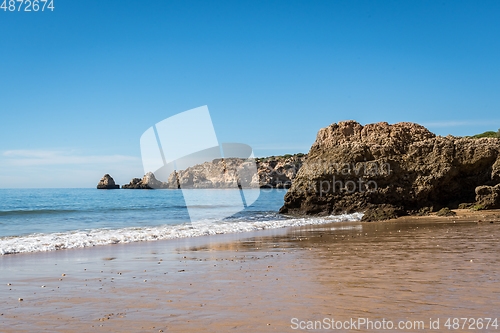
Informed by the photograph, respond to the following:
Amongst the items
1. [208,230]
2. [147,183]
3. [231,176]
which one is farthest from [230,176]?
[208,230]

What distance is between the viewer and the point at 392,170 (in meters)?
18.1

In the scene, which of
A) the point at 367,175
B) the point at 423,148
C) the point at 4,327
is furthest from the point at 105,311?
the point at 423,148

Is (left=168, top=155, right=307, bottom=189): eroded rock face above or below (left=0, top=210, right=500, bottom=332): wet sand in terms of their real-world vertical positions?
above

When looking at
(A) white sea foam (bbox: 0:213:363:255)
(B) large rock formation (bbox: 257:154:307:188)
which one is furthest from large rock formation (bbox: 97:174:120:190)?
(A) white sea foam (bbox: 0:213:363:255)

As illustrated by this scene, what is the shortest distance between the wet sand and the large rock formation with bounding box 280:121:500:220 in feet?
29.6

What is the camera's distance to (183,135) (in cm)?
1163

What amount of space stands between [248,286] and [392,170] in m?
14.9

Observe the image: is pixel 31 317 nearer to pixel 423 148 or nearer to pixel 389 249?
pixel 389 249

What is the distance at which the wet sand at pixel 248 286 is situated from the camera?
395cm

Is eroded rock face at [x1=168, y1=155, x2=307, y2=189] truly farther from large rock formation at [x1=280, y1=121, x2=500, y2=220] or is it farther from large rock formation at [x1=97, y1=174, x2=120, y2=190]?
large rock formation at [x1=280, y1=121, x2=500, y2=220]

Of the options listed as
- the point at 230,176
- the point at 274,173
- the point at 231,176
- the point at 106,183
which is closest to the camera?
the point at 231,176

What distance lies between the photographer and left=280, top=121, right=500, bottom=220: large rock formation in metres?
17.4

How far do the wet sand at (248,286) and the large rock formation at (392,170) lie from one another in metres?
9.02

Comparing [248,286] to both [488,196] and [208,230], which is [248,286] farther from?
[488,196]
